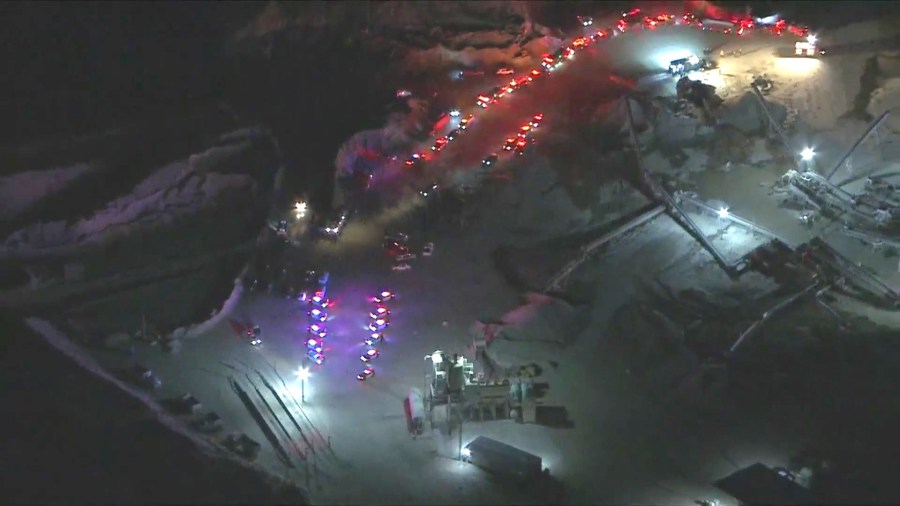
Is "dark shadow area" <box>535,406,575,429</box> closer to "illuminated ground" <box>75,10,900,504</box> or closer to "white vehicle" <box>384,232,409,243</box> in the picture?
"illuminated ground" <box>75,10,900,504</box>

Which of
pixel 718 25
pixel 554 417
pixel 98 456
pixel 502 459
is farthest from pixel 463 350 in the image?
pixel 718 25

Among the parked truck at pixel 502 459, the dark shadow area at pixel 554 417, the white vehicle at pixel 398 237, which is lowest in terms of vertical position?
the parked truck at pixel 502 459

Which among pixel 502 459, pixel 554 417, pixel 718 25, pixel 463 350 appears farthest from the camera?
pixel 718 25

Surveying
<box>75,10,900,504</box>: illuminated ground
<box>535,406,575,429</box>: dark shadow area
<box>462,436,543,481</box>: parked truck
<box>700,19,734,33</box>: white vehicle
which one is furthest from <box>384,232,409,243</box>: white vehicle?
<box>700,19,734,33</box>: white vehicle

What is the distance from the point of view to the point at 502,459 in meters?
26.6

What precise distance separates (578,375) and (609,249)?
231 inches

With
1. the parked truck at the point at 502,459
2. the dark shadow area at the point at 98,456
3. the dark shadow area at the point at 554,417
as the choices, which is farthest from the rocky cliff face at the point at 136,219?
the dark shadow area at the point at 554,417

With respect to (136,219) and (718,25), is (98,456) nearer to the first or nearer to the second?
(136,219)

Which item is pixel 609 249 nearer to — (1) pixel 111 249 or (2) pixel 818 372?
(2) pixel 818 372

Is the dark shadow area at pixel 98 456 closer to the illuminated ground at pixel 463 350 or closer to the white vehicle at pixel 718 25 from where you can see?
the illuminated ground at pixel 463 350

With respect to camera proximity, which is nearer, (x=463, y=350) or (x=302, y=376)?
(x=302, y=376)

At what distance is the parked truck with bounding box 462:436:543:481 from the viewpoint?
26.3m

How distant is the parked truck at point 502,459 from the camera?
86.4 ft

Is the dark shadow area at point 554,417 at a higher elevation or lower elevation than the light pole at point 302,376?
lower
